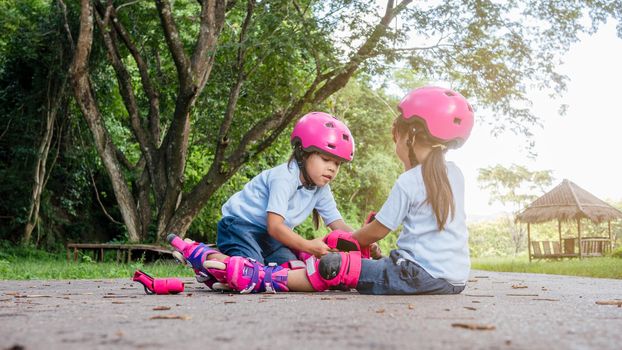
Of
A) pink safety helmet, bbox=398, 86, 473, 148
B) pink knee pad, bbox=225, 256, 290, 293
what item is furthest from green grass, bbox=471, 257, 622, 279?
pink knee pad, bbox=225, 256, 290, 293

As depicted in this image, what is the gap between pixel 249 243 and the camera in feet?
15.0

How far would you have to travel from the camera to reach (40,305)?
11.3 ft

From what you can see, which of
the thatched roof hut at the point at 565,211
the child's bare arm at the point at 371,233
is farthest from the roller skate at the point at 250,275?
the thatched roof hut at the point at 565,211

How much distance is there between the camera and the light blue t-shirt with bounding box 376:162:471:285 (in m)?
3.94

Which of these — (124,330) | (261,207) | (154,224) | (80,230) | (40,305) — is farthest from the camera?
(80,230)

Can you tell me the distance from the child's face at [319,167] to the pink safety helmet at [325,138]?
0.07 metres

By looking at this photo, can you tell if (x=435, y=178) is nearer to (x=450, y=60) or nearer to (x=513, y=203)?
(x=450, y=60)

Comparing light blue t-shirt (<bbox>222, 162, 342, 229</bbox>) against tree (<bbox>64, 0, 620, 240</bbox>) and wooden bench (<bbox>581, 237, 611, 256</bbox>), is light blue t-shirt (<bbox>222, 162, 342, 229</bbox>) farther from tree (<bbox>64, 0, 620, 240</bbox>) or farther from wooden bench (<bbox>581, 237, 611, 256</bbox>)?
wooden bench (<bbox>581, 237, 611, 256</bbox>)

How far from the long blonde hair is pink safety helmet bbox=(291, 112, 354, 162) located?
0.54 meters

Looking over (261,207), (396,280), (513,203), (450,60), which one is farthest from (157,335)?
(513,203)

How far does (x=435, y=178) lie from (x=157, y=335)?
231 cm

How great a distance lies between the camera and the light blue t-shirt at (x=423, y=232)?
394 centimetres

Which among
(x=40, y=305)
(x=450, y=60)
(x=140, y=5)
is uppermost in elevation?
(x=140, y=5)

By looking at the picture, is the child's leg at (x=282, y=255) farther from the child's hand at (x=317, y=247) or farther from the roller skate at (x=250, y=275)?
the child's hand at (x=317, y=247)
